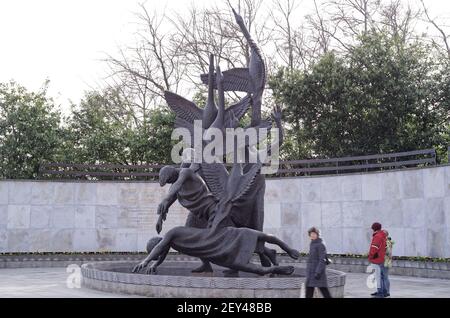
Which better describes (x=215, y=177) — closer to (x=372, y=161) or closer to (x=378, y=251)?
(x=378, y=251)

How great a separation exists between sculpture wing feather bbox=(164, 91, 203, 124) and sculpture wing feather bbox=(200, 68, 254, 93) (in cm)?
87

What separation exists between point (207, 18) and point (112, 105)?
8.89 meters

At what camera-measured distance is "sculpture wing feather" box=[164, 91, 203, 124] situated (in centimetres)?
1656

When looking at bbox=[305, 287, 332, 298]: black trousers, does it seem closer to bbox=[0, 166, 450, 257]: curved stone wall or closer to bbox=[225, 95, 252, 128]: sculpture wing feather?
bbox=[225, 95, 252, 128]: sculpture wing feather

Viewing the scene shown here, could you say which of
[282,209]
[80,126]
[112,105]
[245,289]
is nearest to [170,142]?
[80,126]

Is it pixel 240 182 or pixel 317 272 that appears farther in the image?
pixel 240 182

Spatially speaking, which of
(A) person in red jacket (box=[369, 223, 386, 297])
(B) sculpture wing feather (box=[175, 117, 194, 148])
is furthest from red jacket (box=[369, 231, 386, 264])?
(B) sculpture wing feather (box=[175, 117, 194, 148])

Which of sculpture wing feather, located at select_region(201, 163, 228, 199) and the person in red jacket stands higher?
sculpture wing feather, located at select_region(201, 163, 228, 199)

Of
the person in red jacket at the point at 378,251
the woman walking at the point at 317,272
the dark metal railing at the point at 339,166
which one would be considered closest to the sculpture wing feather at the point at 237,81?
the person in red jacket at the point at 378,251

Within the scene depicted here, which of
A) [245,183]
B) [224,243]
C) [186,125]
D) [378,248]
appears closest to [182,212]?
[186,125]

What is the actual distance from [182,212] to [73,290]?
37.6 feet

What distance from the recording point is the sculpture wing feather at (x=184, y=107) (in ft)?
54.3

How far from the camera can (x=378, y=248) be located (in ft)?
45.6

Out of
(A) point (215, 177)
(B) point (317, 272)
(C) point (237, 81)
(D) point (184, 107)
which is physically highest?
(C) point (237, 81)
